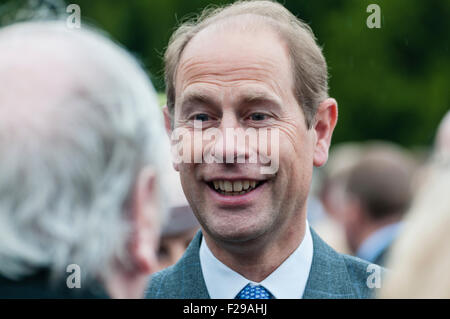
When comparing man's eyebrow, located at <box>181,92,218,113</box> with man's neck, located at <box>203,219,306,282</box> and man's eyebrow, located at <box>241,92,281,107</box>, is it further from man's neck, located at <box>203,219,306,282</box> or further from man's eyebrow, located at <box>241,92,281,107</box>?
man's neck, located at <box>203,219,306,282</box>

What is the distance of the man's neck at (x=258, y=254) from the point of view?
2977 mm

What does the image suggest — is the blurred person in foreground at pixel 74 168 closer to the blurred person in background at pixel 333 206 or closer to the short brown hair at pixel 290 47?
the short brown hair at pixel 290 47

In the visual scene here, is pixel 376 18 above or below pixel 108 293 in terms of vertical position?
above

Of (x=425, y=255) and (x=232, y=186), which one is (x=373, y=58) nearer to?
(x=232, y=186)

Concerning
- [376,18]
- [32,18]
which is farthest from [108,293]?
[376,18]

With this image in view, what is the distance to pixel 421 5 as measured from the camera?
15469 millimetres

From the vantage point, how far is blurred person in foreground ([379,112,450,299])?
164 centimetres

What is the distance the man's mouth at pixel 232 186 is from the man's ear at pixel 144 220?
2.15ft

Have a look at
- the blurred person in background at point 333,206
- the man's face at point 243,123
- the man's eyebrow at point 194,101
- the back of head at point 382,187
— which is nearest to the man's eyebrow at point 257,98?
the man's face at point 243,123

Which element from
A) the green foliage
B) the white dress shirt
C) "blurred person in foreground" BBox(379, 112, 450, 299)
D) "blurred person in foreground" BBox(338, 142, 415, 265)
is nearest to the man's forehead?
the white dress shirt

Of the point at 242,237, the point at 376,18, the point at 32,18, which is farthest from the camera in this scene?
the point at 376,18

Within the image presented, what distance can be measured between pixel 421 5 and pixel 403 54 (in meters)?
1.42

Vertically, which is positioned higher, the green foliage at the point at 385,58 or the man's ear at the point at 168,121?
the green foliage at the point at 385,58

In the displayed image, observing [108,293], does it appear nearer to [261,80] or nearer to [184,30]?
[261,80]
